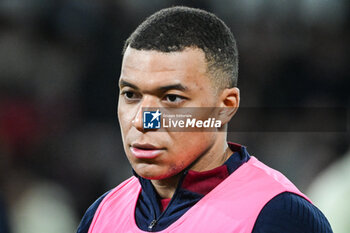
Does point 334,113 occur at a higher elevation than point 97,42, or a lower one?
lower

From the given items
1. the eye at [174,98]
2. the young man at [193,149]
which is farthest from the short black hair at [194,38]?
the eye at [174,98]

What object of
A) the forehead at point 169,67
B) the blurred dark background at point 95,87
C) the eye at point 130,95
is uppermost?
the forehead at point 169,67

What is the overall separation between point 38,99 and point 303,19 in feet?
7.73

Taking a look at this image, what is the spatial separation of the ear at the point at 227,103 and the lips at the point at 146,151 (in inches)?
10.7

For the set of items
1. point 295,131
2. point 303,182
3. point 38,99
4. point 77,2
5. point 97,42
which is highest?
point 77,2

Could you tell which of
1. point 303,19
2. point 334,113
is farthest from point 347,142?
point 303,19

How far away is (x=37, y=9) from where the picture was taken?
465 cm

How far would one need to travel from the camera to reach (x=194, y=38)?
1.90 metres

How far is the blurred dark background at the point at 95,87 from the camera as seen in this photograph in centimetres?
418

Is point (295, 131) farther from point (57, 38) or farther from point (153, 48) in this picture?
point (153, 48)

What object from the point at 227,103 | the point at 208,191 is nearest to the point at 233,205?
the point at 208,191

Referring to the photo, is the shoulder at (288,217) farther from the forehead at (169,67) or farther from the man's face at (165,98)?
the forehead at (169,67)

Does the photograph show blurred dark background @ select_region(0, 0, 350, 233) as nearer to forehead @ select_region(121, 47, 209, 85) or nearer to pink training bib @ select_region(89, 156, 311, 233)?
pink training bib @ select_region(89, 156, 311, 233)

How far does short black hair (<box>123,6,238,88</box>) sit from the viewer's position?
189cm
